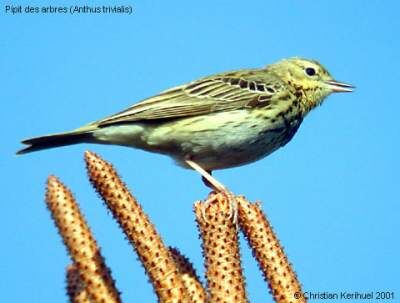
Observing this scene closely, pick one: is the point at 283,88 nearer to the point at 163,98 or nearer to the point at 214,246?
the point at 163,98

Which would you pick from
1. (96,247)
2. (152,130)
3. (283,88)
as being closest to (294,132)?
(283,88)

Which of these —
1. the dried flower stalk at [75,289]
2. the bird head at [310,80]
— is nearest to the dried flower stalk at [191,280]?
the dried flower stalk at [75,289]

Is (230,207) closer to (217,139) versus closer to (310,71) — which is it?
(217,139)

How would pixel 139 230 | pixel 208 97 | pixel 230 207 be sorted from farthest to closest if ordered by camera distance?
pixel 208 97
pixel 230 207
pixel 139 230

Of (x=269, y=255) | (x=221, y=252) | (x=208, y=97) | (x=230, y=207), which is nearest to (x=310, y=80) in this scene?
(x=208, y=97)

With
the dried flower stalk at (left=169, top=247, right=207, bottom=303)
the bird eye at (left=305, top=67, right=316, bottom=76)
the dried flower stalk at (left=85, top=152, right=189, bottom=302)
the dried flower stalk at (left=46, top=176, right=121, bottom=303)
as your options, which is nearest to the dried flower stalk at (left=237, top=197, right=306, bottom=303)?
the dried flower stalk at (left=169, top=247, right=207, bottom=303)

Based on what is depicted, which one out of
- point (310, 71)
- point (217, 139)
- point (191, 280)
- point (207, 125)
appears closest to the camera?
point (191, 280)

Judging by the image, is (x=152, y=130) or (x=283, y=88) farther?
(x=283, y=88)
